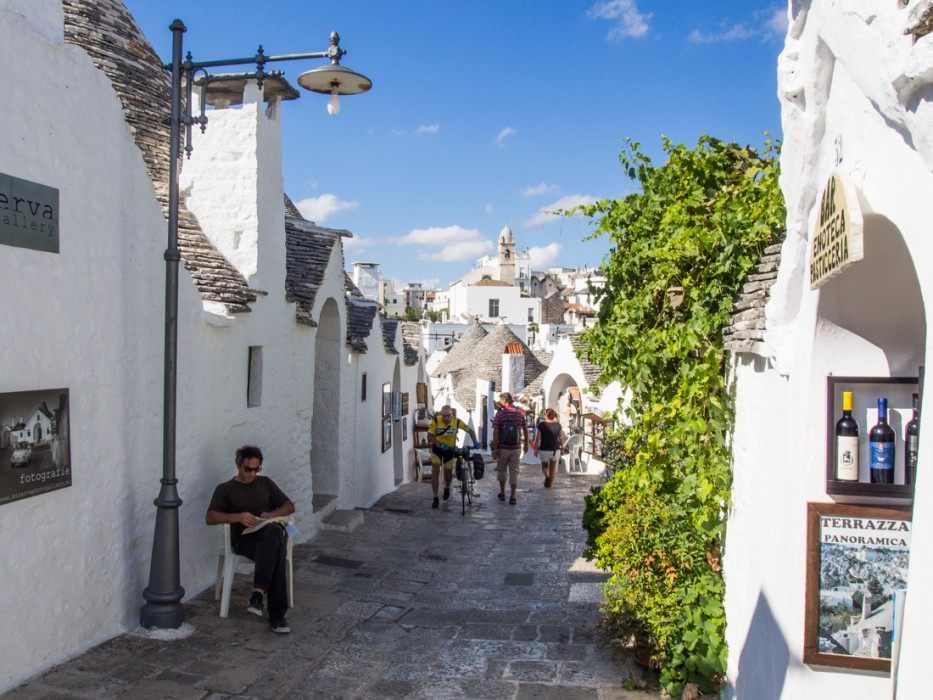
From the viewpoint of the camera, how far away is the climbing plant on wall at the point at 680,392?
5797 mm

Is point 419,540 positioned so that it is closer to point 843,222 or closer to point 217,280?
point 217,280

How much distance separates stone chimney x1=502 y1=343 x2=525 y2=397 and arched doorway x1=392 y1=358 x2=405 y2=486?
1135 centimetres

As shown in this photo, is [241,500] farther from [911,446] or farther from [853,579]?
[911,446]

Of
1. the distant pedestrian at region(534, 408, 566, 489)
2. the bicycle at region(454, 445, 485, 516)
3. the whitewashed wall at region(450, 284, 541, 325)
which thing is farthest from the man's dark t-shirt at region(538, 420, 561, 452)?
the whitewashed wall at region(450, 284, 541, 325)

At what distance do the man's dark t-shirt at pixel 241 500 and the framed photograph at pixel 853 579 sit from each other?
15.8 feet

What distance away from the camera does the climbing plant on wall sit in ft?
19.0

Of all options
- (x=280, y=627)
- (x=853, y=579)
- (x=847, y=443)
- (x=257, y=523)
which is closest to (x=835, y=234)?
(x=847, y=443)

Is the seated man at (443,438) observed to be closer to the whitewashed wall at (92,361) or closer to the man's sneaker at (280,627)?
the whitewashed wall at (92,361)

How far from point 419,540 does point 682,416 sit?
20.3ft

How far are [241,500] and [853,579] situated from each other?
506cm

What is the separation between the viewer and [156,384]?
7195mm

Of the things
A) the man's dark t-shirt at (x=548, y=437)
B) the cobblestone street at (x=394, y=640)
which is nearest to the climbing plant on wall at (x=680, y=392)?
the cobblestone street at (x=394, y=640)

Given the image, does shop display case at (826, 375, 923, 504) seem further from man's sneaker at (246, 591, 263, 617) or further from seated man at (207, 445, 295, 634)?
man's sneaker at (246, 591, 263, 617)

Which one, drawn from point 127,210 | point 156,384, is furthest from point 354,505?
point 127,210
